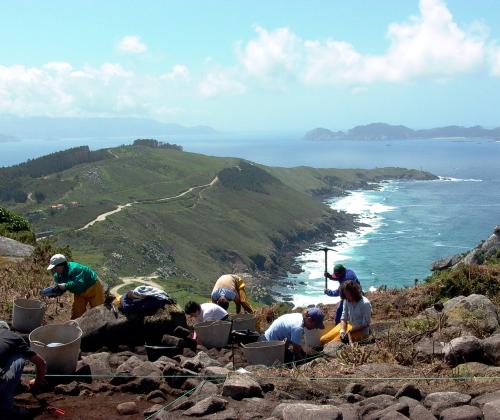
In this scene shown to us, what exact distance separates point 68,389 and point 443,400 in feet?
13.8

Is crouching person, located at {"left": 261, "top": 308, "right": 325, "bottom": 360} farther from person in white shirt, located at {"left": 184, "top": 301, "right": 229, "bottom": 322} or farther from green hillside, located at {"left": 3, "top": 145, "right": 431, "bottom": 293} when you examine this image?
green hillside, located at {"left": 3, "top": 145, "right": 431, "bottom": 293}

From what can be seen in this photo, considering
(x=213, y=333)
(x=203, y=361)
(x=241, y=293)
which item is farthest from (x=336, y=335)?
(x=241, y=293)

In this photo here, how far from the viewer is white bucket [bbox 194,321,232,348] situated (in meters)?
9.99

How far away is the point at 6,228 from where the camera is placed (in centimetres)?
2470

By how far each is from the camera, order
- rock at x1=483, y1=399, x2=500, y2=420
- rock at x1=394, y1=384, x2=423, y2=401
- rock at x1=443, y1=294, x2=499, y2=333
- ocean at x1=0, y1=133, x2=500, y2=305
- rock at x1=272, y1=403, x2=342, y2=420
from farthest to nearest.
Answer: ocean at x1=0, y1=133, x2=500, y2=305
rock at x1=443, y1=294, x2=499, y2=333
rock at x1=394, y1=384, x2=423, y2=401
rock at x1=272, y1=403, x2=342, y2=420
rock at x1=483, y1=399, x2=500, y2=420

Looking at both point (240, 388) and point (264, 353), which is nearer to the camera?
point (240, 388)

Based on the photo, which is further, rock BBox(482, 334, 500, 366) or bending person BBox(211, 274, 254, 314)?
bending person BBox(211, 274, 254, 314)

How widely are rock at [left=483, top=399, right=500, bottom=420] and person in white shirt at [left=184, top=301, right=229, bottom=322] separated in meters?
5.55

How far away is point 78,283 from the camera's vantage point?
35.6 feet

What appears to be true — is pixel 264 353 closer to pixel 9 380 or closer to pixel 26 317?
pixel 9 380

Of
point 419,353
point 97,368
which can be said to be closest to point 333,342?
point 419,353

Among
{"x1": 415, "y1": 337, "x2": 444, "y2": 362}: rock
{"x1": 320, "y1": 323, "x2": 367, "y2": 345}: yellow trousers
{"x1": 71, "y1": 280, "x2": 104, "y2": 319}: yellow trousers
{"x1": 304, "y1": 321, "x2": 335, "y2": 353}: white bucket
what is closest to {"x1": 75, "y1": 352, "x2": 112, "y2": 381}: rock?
{"x1": 71, "y1": 280, "x2": 104, "y2": 319}: yellow trousers

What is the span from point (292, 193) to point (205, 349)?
499 ft

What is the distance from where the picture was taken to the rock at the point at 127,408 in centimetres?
643
